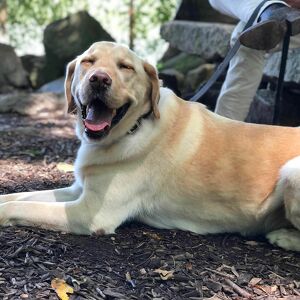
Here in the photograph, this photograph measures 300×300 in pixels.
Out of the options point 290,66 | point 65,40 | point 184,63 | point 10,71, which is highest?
point 290,66

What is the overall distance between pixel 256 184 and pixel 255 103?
310cm

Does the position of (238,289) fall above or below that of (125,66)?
below

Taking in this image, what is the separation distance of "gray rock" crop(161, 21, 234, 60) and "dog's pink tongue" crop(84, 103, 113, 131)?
4371 mm

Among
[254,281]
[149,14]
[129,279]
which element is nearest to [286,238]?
[254,281]

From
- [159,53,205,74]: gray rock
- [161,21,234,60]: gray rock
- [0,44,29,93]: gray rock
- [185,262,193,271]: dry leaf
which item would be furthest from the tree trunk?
[185,262,193,271]: dry leaf

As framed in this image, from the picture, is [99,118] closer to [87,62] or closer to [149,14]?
[87,62]

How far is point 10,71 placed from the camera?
11039 mm

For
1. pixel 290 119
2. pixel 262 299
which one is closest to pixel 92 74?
pixel 262 299

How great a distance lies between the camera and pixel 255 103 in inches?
253

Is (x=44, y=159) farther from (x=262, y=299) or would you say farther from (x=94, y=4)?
(x=94, y=4)

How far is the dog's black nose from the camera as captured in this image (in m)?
3.17

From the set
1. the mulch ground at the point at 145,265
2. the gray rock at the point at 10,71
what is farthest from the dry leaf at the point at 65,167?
the gray rock at the point at 10,71

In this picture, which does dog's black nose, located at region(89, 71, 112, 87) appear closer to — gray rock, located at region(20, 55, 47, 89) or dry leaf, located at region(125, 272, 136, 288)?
dry leaf, located at region(125, 272, 136, 288)

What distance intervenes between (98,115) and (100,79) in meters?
0.25
